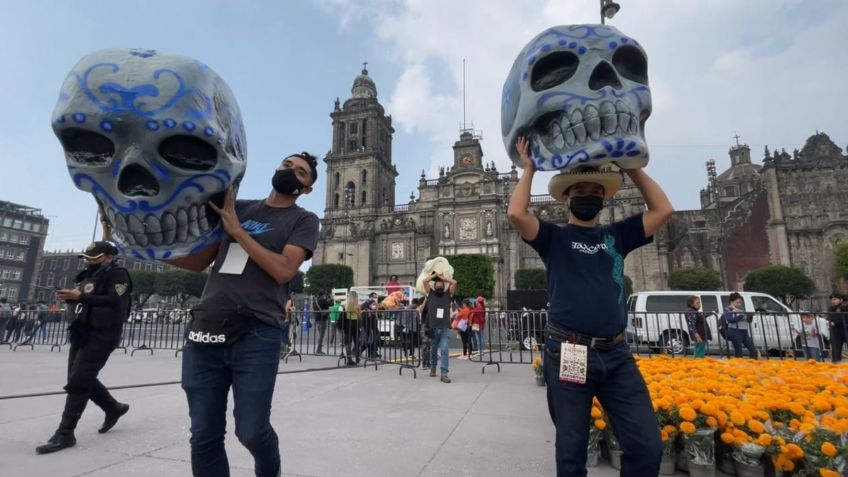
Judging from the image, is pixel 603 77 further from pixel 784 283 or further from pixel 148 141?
pixel 784 283

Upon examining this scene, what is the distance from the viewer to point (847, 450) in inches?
103

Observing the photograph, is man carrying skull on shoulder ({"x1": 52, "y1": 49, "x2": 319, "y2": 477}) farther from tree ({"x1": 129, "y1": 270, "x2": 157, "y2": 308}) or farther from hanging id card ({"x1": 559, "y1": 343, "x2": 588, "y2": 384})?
tree ({"x1": 129, "y1": 270, "x2": 157, "y2": 308})

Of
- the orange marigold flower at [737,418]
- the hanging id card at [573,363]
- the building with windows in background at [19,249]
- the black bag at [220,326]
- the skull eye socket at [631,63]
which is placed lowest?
the orange marigold flower at [737,418]

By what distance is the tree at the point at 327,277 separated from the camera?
164 ft

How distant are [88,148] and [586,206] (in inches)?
95.9

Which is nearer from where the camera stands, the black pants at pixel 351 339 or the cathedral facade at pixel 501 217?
the black pants at pixel 351 339

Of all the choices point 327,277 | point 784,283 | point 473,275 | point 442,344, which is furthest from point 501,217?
point 442,344

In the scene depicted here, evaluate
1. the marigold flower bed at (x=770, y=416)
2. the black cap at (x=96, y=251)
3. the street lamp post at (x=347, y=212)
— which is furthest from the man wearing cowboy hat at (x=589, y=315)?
the street lamp post at (x=347, y=212)

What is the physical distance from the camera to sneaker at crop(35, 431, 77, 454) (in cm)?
348

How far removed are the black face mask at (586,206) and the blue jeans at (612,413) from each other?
28.5 inches

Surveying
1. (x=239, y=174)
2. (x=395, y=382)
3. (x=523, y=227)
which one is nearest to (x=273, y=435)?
(x=239, y=174)

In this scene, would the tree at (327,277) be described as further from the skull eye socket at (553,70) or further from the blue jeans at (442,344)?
the skull eye socket at (553,70)

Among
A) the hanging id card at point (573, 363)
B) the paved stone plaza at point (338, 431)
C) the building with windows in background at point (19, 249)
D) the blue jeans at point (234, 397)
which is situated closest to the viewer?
the blue jeans at point (234, 397)

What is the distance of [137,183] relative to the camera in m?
1.86
